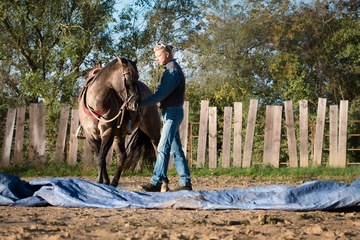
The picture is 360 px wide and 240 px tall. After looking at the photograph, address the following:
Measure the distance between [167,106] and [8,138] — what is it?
8.89 m

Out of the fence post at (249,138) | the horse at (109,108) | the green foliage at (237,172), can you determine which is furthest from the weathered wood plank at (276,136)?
the horse at (109,108)

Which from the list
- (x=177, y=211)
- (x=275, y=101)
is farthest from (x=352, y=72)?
(x=177, y=211)

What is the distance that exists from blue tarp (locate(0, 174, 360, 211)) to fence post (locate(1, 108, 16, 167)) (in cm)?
859

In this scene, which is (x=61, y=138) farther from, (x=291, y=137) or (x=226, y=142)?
(x=291, y=137)

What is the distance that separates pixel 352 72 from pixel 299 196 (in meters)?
17.9

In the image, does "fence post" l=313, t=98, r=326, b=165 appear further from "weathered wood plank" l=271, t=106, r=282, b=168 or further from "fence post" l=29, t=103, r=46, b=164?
"fence post" l=29, t=103, r=46, b=164

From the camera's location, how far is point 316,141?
1577 centimetres

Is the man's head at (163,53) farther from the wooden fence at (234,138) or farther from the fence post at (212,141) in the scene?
the fence post at (212,141)

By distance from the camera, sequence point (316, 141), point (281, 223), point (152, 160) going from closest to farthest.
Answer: point (281, 223) < point (152, 160) < point (316, 141)

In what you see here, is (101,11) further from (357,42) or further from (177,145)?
(177,145)

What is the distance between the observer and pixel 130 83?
8695 millimetres

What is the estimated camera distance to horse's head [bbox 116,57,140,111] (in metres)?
8.52

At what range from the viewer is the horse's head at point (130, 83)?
8520mm

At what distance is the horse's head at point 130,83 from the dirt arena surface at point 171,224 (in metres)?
1.99
